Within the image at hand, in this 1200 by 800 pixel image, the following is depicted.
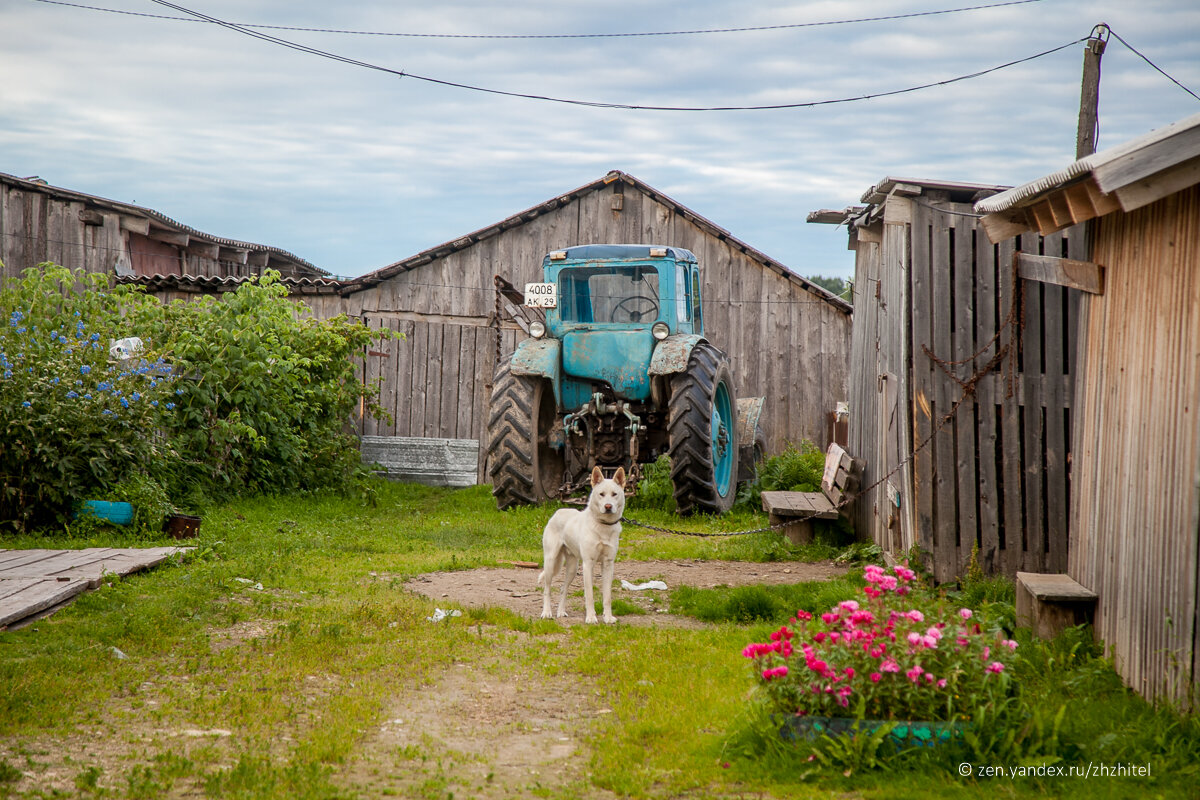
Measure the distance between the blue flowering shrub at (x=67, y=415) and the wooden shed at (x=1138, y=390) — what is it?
7539 mm

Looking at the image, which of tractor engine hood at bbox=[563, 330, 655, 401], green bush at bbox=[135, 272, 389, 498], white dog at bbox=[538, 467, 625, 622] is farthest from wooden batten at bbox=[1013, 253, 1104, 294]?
green bush at bbox=[135, 272, 389, 498]

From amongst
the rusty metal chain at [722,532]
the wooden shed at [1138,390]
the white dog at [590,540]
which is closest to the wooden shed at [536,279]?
the rusty metal chain at [722,532]

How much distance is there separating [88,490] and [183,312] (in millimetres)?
3694

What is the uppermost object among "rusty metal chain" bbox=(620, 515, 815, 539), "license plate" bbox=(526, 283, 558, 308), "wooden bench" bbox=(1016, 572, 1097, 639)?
"license plate" bbox=(526, 283, 558, 308)

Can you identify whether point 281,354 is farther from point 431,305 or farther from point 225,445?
point 431,305

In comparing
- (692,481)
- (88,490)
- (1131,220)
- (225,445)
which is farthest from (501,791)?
(225,445)

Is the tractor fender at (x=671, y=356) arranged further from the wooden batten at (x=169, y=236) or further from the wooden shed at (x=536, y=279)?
the wooden batten at (x=169, y=236)

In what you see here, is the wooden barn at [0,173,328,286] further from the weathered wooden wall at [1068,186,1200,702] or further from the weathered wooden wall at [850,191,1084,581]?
the weathered wooden wall at [1068,186,1200,702]

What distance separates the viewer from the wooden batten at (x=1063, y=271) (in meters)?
5.84

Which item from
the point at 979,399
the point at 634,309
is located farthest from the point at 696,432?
the point at 979,399

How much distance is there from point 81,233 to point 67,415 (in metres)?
8.25

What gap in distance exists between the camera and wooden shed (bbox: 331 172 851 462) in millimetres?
15750

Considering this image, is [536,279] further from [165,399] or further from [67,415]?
[67,415]

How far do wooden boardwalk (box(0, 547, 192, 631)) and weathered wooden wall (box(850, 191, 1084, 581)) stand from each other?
5701 millimetres
